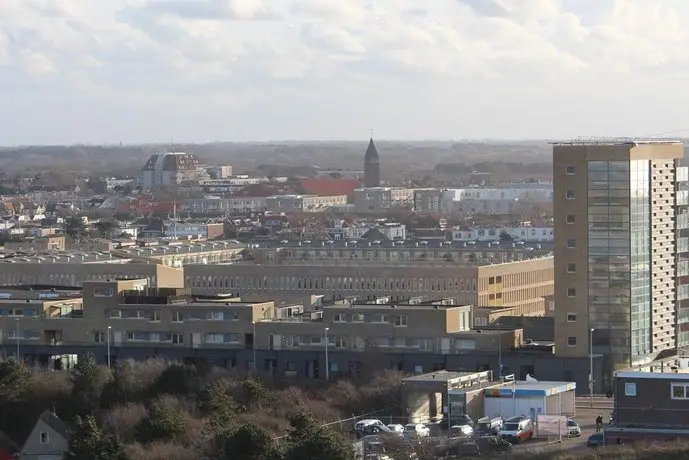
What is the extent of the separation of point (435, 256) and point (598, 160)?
18.8 m

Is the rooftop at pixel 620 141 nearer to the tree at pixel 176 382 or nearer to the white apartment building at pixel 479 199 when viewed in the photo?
the tree at pixel 176 382

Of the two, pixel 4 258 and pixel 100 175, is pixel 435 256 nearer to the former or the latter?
pixel 4 258

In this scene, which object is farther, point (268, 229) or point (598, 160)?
point (268, 229)

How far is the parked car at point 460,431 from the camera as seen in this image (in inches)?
1034

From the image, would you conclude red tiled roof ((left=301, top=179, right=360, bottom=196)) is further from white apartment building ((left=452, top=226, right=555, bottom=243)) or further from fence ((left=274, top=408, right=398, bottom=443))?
fence ((left=274, top=408, right=398, bottom=443))

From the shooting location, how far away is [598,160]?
108ft

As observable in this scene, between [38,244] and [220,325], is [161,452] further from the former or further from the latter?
[38,244]

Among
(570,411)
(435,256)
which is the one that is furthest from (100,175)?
(570,411)

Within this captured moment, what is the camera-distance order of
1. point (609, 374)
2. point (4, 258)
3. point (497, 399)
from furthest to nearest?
point (4, 258)
point (609, 374)
point (497, 399)

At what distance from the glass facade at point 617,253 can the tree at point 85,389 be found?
7978 mm

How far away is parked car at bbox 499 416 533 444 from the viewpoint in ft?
85.9

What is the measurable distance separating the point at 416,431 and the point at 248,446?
3.30m

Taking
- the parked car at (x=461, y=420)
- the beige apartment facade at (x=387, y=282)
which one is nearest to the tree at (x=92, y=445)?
the parked car at (x=461, y=420)

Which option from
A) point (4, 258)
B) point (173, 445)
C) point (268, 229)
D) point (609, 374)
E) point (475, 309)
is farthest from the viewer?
point (268, 229)
